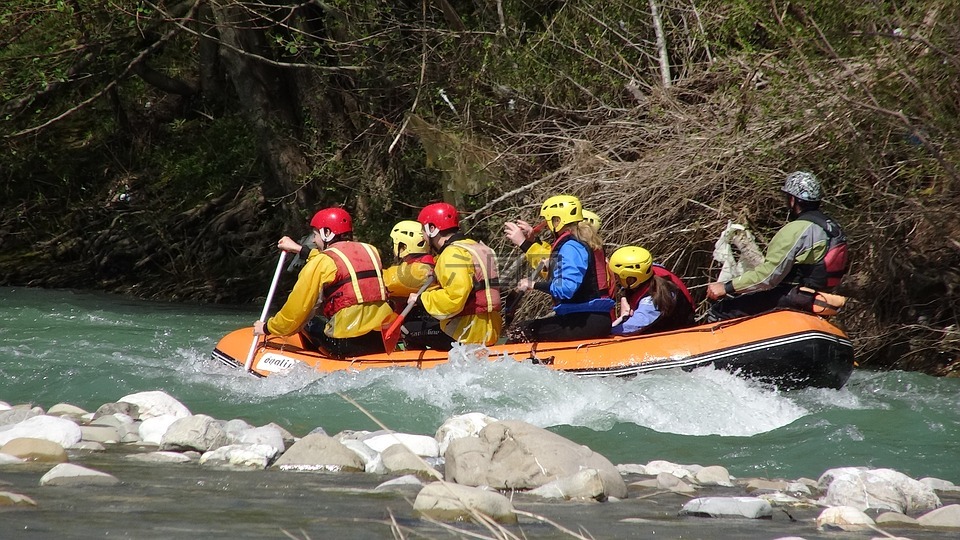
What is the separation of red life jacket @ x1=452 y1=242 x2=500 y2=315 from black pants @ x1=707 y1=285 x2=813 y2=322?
1.92 m

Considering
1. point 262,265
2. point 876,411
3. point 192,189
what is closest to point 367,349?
point 876,411

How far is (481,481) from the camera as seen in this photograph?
202 inches

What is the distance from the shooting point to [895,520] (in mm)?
4684

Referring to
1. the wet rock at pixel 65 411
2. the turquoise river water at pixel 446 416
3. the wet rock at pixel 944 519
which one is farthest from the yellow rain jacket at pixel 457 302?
the wet rock at pixel 944 519

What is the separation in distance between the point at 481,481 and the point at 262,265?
39.4 ft

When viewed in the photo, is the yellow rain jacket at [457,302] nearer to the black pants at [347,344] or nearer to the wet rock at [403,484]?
the black pants at [347,344]

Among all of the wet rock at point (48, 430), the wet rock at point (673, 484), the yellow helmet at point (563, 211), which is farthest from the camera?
the yellow helmet at point (563, 211)

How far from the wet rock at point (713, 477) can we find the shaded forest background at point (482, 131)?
3928mm

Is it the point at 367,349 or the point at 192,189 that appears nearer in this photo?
the point at 367,349

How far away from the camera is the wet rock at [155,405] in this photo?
681 centimetres

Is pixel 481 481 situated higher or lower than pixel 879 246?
lower

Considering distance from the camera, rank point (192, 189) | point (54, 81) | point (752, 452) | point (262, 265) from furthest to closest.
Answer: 1. point (192, 189)
2. point (262, 265)
3. point (54, 81)
4. point (752, 452)

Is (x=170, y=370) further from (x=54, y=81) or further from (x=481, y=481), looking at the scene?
(x=54, y=81)

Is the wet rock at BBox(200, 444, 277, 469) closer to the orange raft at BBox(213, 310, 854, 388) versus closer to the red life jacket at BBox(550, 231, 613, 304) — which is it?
the orange raft at BBox(213, 310, 854, 388)
